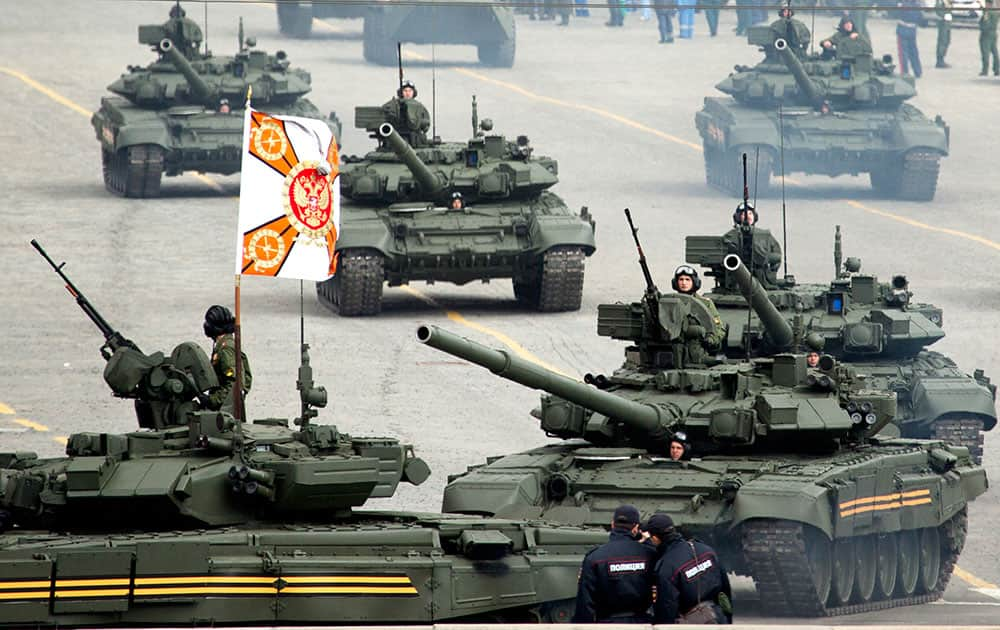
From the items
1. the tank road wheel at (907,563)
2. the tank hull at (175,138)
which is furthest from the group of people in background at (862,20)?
the tank road wheel at (907,563)

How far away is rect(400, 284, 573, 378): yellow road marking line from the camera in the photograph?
3808 cm

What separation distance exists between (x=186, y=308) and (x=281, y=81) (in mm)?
12301

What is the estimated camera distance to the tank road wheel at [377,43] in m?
71.6

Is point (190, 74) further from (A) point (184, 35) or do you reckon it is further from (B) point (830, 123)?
(B) point (830, 123)

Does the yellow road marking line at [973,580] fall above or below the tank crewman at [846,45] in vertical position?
below

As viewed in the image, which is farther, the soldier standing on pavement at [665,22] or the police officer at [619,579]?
the soldier standing on pavement at [665,22]

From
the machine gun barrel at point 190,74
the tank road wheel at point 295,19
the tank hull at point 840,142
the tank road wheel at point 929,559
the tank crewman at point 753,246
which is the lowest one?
the tank road wheel at point 929,559

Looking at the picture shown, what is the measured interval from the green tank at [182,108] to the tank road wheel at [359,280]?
11.0 m

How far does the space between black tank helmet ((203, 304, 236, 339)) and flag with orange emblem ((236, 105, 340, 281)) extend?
0.45 m

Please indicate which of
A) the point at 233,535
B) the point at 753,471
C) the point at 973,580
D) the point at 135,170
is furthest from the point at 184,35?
the point at 233,535

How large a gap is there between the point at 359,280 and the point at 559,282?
10.2ft

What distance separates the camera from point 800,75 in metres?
54.3

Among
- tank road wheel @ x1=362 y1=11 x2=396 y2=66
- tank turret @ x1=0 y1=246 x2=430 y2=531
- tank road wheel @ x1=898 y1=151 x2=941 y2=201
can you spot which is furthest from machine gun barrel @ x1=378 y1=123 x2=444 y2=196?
tank road wheel @ x1=362 y1=11 x2=396 y2=66

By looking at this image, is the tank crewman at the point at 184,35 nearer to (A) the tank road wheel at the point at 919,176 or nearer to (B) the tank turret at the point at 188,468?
(A) the tank road wheel at the point at 919,176
